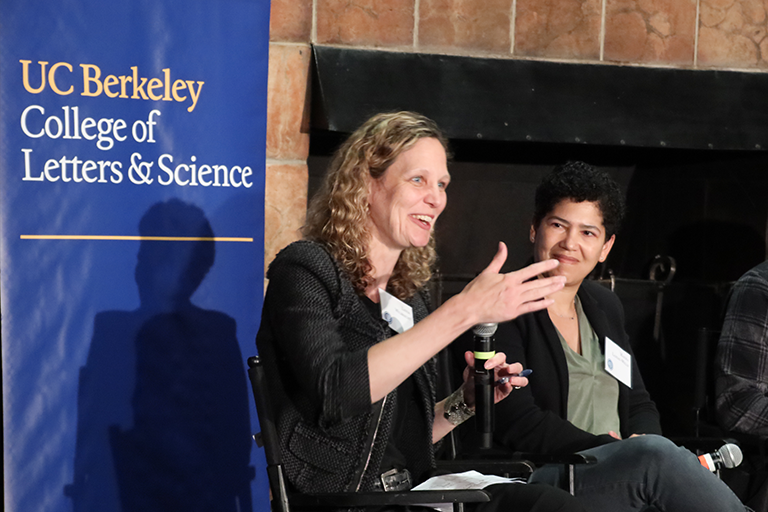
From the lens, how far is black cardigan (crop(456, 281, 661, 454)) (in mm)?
2074

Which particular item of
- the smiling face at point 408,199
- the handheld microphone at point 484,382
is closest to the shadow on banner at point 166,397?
the smiling face at point 408,199

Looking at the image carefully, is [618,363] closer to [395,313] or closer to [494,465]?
[494,465]

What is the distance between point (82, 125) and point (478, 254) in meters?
1.88

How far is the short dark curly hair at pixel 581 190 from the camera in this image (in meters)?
2.38

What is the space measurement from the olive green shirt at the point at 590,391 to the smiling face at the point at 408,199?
743 mm

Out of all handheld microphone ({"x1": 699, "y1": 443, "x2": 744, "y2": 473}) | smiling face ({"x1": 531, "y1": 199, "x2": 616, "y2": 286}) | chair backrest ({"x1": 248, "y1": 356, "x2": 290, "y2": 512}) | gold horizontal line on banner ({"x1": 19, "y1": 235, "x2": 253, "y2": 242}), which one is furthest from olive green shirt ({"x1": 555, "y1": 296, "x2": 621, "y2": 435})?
gold horizontal line on banner ({"x1": 19, "y1": 235, "x2": 253, "y2": 242})

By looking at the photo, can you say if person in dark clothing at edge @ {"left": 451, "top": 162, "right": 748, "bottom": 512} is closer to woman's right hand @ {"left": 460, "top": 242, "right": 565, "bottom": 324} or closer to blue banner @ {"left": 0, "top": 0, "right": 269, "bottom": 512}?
woman's right hand @ {"left": 460, "top": 242, "right": 565, "bottom": 324}

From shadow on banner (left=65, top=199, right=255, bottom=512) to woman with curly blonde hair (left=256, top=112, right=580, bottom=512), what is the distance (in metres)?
1.10

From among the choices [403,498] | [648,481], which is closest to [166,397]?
[403,498]

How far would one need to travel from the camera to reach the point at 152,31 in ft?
9.01

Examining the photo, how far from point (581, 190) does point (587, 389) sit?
62cm

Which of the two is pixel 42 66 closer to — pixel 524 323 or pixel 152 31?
pixel 152 31

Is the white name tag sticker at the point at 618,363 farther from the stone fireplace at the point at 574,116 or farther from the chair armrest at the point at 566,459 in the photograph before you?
the stone fireplace at the point at 574,116

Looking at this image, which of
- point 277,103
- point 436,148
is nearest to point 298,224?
point 277,103
